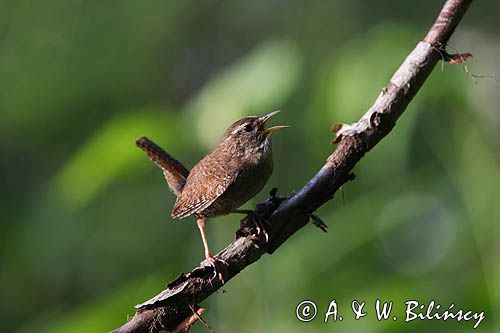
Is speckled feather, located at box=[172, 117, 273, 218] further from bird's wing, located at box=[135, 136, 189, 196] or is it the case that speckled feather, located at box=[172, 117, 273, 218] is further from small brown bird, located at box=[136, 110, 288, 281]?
bird's wing, located at box=[135, 136, 189, 196]

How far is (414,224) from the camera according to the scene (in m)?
3.28

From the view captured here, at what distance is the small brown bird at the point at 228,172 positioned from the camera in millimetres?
2486

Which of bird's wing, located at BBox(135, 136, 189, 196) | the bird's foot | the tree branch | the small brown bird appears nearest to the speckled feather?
the small brown bird

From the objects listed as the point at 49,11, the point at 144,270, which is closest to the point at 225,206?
the point at 144,270

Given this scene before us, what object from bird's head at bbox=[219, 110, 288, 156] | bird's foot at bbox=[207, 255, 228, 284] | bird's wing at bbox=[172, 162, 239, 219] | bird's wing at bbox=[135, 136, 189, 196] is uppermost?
bird's wing at bbox=[135, 136, 189, 196]

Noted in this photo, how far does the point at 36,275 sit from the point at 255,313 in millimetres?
2094

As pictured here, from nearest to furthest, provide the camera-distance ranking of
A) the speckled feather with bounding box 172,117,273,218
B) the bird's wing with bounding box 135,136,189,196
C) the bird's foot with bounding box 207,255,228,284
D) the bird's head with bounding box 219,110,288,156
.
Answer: the bird's foot with bounding box 207,255,228,284 → the speckled feather with bounding box 172,117,273,218 → the bird's head with bounding box 219,110,288,156 → the bird's wing with bounding box 135,136,189,196

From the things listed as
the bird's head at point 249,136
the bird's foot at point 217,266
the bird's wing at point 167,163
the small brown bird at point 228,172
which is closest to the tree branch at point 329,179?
the bird's foot at point 217,266

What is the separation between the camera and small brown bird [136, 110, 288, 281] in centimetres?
249

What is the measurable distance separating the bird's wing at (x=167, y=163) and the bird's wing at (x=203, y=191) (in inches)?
11.8

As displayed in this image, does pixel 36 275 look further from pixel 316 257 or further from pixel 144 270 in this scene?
pixel 316 257

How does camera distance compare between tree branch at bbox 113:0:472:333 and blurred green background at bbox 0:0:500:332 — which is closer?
tree branch at bbox 113:0:472:333

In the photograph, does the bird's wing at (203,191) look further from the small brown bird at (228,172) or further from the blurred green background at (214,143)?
the blurred green background at (214,143)

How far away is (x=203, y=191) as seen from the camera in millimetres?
2535
